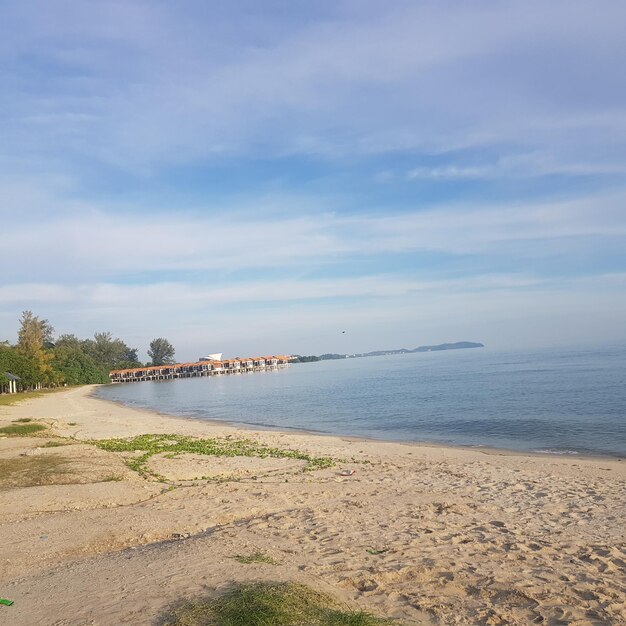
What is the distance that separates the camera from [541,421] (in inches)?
1112

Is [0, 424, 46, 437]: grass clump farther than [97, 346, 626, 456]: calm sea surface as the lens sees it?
No

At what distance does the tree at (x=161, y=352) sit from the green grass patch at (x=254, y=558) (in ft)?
617

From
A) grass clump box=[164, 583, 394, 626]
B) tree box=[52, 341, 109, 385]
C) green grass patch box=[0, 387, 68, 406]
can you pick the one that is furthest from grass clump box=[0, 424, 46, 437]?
tree box=[52, 341, 109, 385]

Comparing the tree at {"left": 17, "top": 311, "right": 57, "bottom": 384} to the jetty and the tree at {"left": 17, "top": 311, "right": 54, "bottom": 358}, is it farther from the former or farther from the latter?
the jetty

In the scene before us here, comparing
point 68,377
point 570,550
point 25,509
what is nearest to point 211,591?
point 570,550

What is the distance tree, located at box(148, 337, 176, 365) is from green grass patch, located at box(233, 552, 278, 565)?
18802 centimetres

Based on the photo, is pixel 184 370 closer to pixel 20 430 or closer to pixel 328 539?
pixel 20 430

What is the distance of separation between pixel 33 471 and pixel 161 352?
182 m

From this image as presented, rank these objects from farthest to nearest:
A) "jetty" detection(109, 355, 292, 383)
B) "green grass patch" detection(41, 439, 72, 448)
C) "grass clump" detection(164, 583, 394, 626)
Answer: "jetty" detection(109, 355, 292, 383) < "green grass patch" detection(41, 439, 72, 448) < "grass clump" detection(164, 583, 394, 626)

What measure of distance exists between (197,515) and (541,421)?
914 inches

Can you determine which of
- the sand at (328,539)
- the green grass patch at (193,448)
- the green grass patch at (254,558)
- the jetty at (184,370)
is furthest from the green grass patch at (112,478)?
the jetty at (184,370)

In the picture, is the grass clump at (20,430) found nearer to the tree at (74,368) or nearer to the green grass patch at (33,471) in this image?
the green grass patch at (33,471)

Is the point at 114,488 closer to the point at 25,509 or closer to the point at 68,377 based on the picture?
the point at 25,509

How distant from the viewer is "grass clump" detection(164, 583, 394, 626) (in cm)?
481
